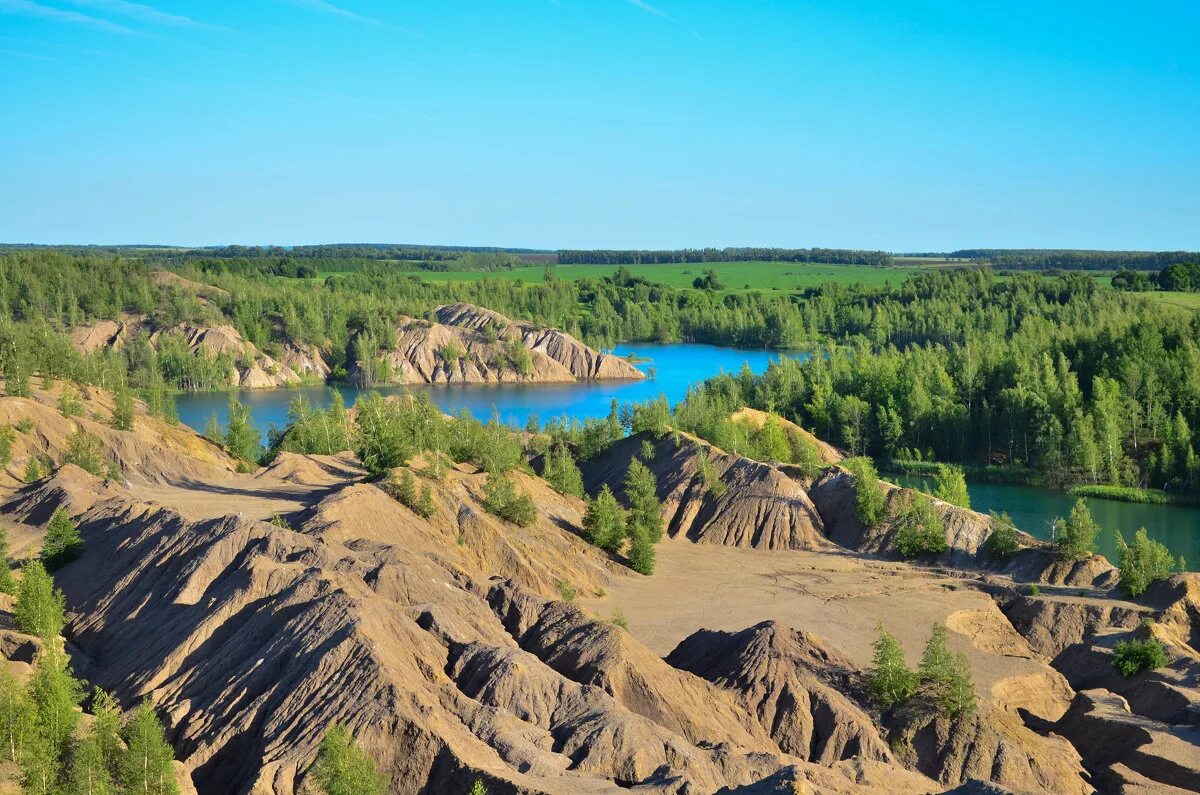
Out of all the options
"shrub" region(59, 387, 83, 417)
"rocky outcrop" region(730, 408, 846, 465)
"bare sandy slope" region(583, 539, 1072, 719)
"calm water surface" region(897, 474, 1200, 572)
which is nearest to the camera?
"bare sandy slope" region(583, 539, 1072, 719)

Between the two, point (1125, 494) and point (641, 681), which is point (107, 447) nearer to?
point (641, 681)

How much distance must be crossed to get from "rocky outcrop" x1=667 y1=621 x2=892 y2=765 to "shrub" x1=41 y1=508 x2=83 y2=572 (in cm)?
2368

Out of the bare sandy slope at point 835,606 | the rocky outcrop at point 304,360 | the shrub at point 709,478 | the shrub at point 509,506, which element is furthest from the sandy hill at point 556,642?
the rocky outcrop at point 304,360

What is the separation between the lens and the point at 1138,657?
44656mm

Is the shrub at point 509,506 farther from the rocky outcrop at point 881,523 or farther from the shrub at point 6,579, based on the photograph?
the shrub at point 6,579

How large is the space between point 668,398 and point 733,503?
67455 millimetres

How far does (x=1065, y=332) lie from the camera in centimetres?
12225

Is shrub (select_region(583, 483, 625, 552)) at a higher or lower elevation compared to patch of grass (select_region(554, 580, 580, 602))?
higher

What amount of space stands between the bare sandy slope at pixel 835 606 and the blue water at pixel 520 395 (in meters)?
53.1

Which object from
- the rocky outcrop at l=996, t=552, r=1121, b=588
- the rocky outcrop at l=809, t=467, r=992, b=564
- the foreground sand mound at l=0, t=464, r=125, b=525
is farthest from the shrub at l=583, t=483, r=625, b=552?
the foreground sand mound at l=0, t=464, r=125, b=525

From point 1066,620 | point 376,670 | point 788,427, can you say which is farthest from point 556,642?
point 788,427

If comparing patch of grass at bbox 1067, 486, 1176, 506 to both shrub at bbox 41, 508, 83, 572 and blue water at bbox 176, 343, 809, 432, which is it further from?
shrub at bbox 41, 508, 83, 572

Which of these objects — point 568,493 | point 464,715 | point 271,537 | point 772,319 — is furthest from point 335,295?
point 464,715

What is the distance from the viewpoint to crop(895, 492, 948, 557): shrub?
6378 cm
